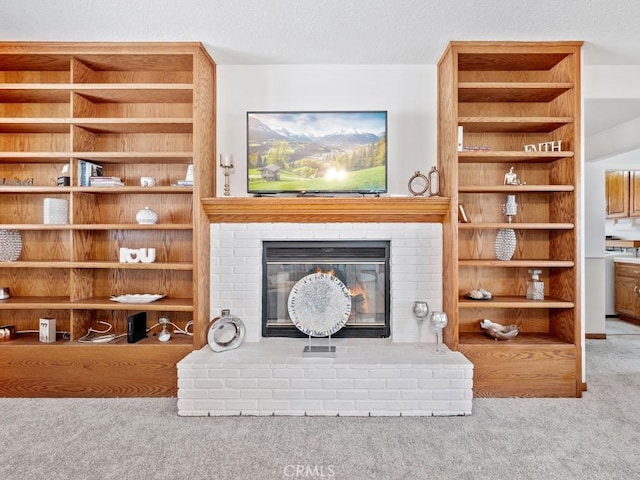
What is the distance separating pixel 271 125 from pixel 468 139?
1560 millimetres

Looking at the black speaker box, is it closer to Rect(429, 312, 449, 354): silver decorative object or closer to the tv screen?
the tv screen

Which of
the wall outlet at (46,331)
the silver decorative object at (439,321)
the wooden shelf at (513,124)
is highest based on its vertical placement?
the wooden shelf at (513,124)

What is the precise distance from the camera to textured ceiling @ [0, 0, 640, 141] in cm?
211

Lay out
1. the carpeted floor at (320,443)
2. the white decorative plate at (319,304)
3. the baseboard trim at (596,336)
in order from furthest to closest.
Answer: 1. the baseboard trim at (596,336)
2. the white decorative plate at (319,304)
3. the carpeted floor at (320,443)

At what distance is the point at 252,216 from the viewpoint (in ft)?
9.01

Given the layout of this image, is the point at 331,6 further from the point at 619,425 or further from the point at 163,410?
the point at 619,425

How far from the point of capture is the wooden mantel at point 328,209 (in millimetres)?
2584

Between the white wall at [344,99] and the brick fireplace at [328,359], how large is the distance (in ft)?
1.13

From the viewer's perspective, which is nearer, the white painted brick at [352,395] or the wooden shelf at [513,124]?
the white painted brick at [352,395]

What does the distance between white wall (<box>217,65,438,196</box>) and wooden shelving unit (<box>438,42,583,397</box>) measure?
143 mm

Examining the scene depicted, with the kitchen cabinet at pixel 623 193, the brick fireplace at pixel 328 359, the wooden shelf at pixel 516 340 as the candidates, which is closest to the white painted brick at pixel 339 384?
the brick fireplace at pixel 328 359

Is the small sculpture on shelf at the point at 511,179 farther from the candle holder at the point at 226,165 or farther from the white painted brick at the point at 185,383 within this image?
the white painted brick at the point at 185,383

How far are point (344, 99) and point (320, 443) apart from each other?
2396 mm

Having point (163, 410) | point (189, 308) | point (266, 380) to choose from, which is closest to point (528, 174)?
point (266, 380)
